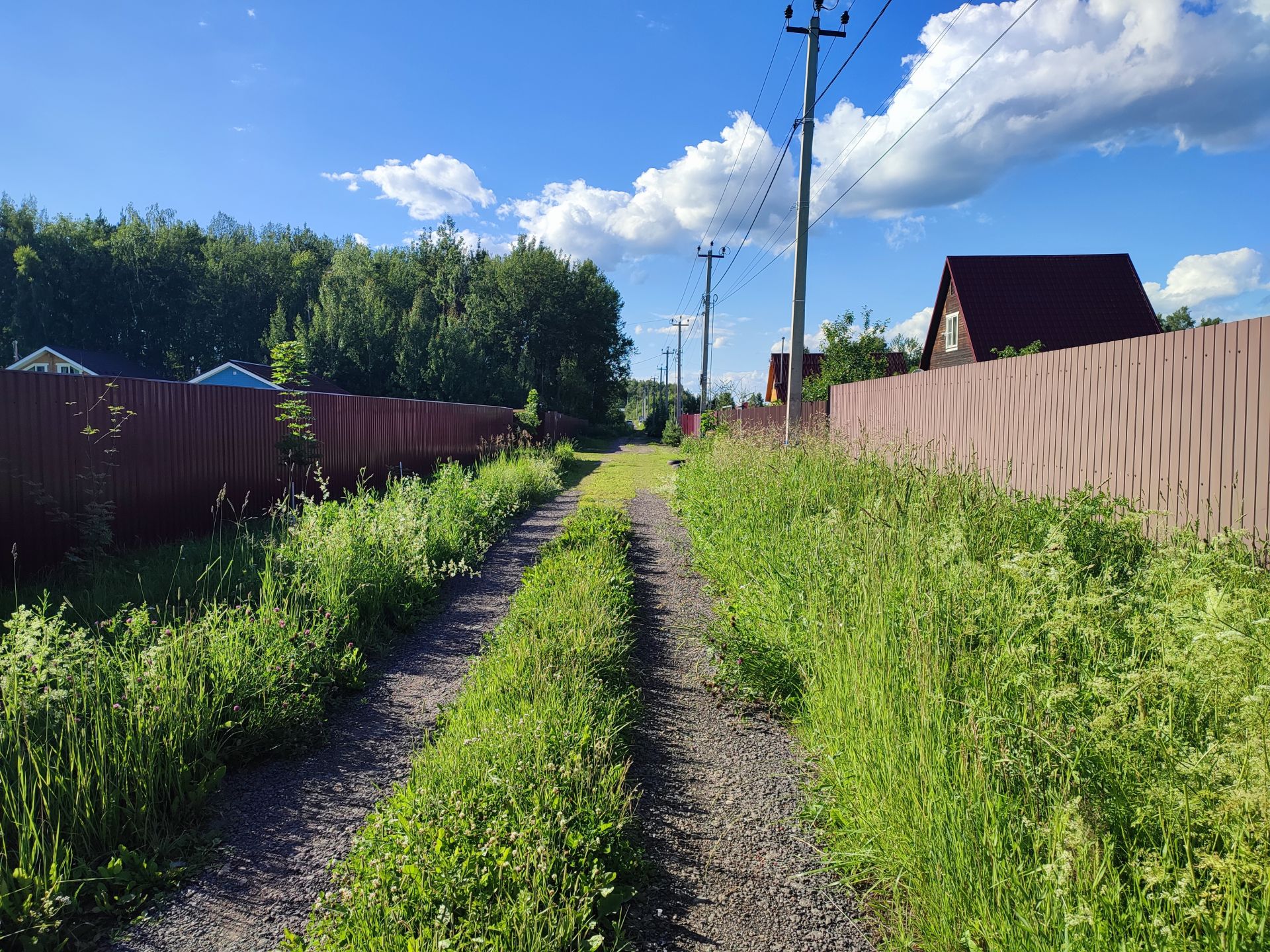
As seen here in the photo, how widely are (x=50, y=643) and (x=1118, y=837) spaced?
4858 millimetres

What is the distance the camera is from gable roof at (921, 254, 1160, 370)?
20375mm

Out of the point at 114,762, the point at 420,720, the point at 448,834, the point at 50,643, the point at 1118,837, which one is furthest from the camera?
the point at 420,720

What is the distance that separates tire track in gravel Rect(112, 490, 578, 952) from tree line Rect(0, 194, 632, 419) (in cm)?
3886

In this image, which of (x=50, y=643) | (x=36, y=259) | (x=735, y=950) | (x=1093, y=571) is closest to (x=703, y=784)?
(x=735, y=950)

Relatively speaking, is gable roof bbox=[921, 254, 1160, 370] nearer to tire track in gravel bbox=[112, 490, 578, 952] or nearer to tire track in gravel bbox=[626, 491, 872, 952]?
tire track in gravel bbox=[626, 491, 872, 952]

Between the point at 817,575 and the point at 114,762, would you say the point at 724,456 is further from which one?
the point at 114,762

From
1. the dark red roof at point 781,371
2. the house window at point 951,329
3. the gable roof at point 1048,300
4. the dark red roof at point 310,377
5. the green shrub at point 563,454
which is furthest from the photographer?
the dark red roof at point 781,371

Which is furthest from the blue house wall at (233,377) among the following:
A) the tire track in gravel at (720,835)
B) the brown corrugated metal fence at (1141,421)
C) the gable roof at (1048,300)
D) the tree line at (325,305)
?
the tire track in gravel at (720,835)

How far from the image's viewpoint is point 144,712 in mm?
3102

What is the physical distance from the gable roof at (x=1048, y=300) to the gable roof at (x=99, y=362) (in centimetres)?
3445

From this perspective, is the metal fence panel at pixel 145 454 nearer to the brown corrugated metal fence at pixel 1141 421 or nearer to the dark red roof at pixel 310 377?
the brown corrugated metal fence at pixel 1141 421

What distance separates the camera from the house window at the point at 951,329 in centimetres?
2211

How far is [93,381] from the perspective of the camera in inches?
272

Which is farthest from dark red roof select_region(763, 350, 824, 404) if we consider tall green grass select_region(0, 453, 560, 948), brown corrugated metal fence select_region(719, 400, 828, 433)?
tall green grass select_region(0, 453, 560, 948)
